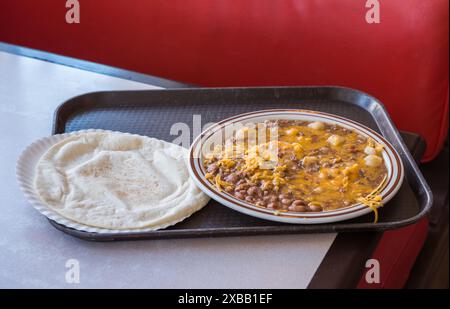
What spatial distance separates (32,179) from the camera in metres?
1.22

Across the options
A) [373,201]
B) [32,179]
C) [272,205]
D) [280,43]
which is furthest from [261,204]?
[280,43]

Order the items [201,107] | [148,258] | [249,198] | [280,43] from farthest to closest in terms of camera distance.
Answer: [280,43] → [201,107] → [249,198] → [148,258]

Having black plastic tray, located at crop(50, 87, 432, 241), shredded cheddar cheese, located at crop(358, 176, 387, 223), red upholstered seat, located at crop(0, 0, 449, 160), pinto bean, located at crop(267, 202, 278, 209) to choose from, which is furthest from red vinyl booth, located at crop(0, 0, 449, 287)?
pinto bean, located at crop(267, 202, 278, 209)

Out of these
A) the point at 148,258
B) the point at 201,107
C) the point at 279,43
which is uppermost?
the point at 279,43

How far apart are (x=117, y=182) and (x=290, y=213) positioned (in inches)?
14.0

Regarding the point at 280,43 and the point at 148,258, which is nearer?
the point at 148,258

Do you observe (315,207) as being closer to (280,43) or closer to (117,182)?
(117,182)

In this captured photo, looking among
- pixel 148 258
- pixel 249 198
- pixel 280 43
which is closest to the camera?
pixel 148 258

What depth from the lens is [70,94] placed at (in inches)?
65.2

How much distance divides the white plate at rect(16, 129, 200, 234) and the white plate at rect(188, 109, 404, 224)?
11cm

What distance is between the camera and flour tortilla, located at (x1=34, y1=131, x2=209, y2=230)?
1132 mm

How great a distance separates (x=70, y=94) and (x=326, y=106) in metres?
0.68
